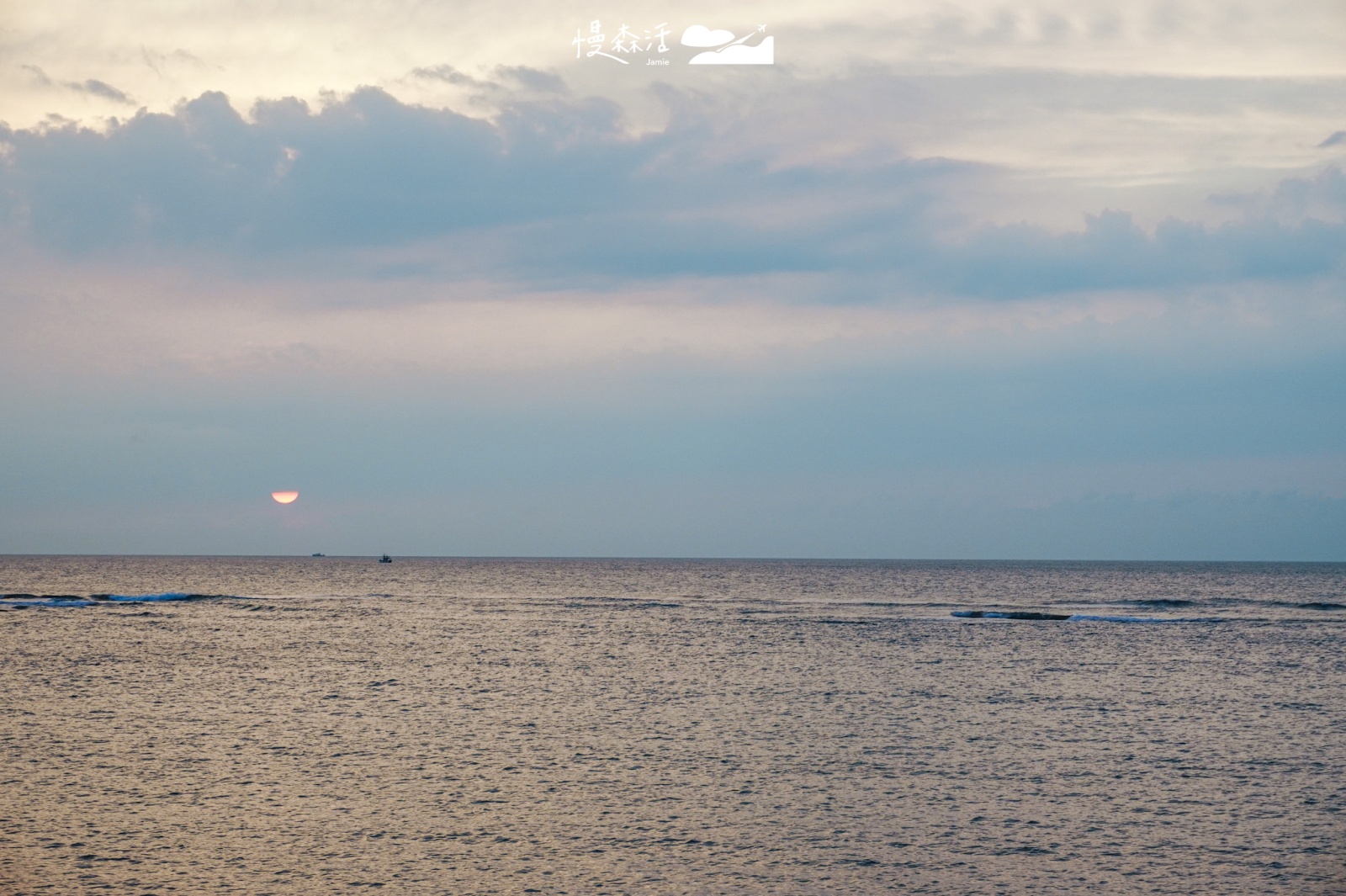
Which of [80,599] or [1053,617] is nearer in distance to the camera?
[1053,617]

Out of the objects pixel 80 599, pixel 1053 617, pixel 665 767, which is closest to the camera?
pixel 665 767

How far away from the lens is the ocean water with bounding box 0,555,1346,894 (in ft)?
77.4

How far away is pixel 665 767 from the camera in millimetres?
33812

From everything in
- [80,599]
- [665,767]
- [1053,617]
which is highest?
[665,767]

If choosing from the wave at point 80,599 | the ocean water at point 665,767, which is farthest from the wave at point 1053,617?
the wave at point 80,599

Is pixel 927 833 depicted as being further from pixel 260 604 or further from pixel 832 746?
pixel 260 604

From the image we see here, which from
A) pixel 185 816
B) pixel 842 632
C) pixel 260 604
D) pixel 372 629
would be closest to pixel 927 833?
pixel 185 816

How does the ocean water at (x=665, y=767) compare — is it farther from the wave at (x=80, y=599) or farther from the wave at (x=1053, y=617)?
the wave at (x=80, y=599)

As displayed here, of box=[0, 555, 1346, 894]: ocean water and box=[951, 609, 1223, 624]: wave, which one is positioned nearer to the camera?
box=[0, 555, 1346, 894]: ocean water

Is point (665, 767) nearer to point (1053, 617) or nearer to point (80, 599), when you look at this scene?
point (1053, 617)

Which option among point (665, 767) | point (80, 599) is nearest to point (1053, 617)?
point (665, 767)

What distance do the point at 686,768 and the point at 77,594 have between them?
4945 inches

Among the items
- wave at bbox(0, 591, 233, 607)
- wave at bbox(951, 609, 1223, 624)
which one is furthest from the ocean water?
wave at bbox(0, 591, 233, 607)

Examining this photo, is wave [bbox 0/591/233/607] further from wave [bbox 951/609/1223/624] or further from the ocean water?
wave [bbox 951/609/1223/624]
